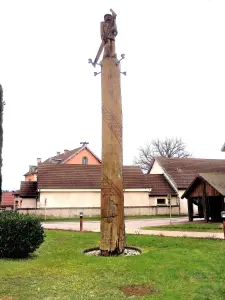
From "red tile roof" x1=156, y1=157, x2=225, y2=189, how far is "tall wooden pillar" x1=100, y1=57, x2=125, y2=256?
3213 cm

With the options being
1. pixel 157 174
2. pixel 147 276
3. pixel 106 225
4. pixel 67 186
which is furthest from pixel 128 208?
pixel 147 276

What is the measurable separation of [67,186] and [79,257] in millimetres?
28306

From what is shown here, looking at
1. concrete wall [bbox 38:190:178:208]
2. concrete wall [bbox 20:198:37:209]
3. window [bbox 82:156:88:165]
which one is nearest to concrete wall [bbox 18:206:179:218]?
concrete wall [bbox 38:190:178:208]

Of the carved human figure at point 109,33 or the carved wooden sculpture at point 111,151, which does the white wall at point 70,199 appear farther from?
the carved human figure at point 109,33

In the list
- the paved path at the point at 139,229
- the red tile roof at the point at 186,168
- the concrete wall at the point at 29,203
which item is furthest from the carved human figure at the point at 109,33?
the red tile roof at the point at 186,168

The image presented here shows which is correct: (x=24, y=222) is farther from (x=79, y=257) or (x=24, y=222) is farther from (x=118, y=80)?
(x=118, y=80)

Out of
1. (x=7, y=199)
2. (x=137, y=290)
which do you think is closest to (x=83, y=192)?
(x=137, y=290)

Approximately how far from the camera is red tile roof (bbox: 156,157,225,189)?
4254 cm

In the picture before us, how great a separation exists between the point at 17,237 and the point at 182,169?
37.6m

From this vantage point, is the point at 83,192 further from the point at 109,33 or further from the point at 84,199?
the point at 109,33

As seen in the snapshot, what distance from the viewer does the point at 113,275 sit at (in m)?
7.02

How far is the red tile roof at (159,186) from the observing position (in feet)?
135

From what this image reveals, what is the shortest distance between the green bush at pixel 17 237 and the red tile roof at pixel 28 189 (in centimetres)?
2795

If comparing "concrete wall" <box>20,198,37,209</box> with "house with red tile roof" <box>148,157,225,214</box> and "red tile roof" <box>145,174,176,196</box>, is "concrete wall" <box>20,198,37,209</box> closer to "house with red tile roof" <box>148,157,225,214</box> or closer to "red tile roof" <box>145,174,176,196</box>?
"red tile roof" <box>145,174,176,196</box>
